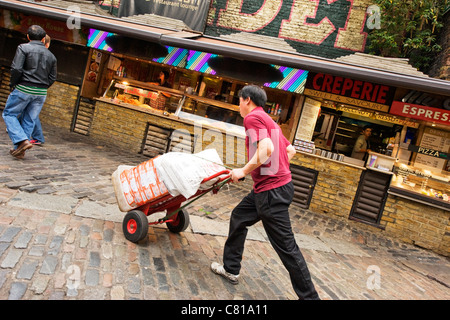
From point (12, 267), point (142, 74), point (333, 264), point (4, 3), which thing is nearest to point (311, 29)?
point (142, 74)

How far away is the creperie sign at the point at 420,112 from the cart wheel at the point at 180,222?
5.51 m

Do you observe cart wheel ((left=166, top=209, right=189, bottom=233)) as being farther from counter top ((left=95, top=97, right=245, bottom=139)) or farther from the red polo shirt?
counter top ((left=95, top=97, right=245, bottom=139))

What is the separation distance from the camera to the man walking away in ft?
16.3

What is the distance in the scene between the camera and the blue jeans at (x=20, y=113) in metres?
4.98

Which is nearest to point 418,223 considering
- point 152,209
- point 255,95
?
point 255,95

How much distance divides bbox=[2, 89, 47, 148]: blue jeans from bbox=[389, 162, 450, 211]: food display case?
24.1 feet

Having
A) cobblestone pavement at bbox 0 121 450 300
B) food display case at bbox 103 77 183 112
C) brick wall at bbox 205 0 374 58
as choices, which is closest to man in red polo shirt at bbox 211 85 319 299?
cobblestone pavement at bbox 0 121 450 300

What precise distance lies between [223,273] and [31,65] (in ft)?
15.5

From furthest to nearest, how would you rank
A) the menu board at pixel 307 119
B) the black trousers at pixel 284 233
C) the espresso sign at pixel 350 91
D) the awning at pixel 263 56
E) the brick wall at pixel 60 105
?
the brick wall at pixel 60 105, the menu board at pixel 307 119, the espresso sign at pixel 350 91, the awning at pixel 263 56, the black trousers at pixel 284 233

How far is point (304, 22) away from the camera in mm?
8875

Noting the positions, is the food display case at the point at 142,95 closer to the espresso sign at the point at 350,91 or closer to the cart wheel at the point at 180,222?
the espresso sign at the point at 350,91

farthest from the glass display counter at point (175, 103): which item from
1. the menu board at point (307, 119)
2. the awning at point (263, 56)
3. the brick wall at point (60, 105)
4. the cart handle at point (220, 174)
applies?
the cart handle at point (220, 174)

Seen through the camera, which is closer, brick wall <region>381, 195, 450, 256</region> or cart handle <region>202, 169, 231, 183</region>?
cart handle <region>202, 169, 231, 183</region>
